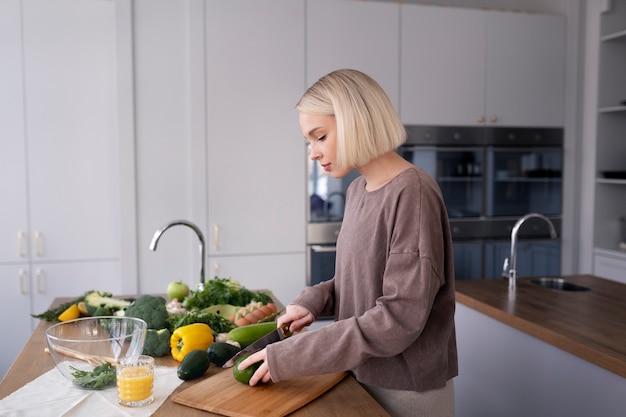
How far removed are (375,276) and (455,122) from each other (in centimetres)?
269

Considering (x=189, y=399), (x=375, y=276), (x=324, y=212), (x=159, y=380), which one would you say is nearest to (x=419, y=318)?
(x=375, y=276)

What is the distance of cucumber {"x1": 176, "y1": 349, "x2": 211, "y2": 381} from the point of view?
4.75 feet

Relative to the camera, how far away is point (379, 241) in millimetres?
1410

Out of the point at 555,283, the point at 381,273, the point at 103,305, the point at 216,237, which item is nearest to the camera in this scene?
the point at 381,273

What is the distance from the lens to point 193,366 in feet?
4.76

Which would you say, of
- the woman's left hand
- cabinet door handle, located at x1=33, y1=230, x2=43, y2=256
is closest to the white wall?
cabinet door handle, located at x1=33, y1=230, x2=43, y2=256

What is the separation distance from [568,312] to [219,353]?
1.49 m

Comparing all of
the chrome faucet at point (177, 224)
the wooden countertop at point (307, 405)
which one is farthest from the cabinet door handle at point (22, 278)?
the wooden countertop at point (307, 405)

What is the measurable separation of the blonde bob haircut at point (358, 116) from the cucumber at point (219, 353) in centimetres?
56

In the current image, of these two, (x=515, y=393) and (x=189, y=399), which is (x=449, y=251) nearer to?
(x=189, y=399)

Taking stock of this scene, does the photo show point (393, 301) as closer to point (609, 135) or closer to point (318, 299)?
point (318, 299)

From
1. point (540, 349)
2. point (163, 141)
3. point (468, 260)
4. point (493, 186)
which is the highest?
point (163, 141)

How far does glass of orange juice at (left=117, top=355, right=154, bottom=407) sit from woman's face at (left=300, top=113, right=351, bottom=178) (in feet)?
2.01

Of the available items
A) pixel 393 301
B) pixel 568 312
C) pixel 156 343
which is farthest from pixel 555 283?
pixel 156 343
